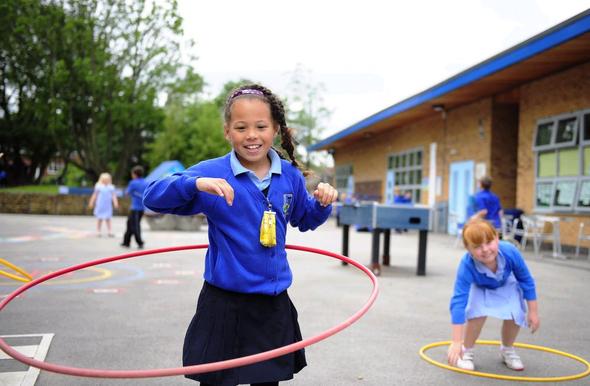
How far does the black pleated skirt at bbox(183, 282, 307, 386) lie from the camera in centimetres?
281

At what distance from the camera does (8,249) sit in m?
12.5

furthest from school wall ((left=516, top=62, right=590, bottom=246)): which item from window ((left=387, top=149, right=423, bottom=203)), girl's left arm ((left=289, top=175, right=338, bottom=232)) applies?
girl's left arm ((left=289, top=175, right=338, bottom=232))

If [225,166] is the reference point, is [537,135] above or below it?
above

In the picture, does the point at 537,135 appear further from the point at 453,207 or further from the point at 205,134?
the point at 205,134

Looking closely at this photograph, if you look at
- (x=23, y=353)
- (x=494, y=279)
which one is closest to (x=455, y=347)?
(x=494, y=279)

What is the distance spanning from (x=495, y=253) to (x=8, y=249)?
35.6 ft

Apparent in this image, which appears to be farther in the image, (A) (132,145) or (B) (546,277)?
(A) (132,145)

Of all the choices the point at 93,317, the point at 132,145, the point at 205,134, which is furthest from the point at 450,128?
the point at 205,134

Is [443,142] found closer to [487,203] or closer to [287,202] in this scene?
[487,203]

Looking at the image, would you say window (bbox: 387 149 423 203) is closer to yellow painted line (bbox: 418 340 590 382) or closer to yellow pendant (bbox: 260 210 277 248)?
yellow painted line (bbox: 418 340 590 382)

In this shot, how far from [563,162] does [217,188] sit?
585 inches

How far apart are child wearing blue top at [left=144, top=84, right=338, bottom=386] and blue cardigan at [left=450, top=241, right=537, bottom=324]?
1.98 metres

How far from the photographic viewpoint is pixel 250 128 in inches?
115

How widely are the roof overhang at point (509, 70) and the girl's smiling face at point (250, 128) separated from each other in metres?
11.0
